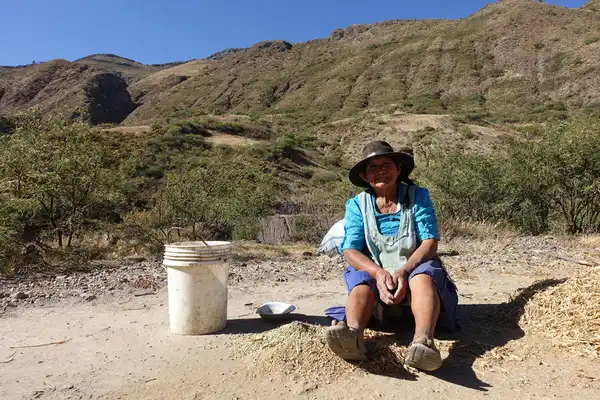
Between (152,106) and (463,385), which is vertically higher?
(152,106)

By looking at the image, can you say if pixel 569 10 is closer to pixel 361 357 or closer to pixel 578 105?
pixel 578 105

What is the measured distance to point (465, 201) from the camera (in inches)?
378

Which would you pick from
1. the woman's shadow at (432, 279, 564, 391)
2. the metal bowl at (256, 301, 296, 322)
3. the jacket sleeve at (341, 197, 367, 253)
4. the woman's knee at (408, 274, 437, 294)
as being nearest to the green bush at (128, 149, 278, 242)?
the metal bowl at (256, 301, 296, 322)

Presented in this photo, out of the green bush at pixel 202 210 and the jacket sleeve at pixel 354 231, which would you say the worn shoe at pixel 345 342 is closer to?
the jacket sleeve at pixel 354 231

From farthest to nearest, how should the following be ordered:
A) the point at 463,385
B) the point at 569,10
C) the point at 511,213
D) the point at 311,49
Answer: the point at 311,49 → the point at 569,10 → the point at 511,213 → the point at 463,385

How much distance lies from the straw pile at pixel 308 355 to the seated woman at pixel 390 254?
101 millimetres

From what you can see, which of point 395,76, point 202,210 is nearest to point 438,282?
point 202,210

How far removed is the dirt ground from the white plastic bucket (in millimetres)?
109

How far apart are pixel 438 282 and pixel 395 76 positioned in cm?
4725

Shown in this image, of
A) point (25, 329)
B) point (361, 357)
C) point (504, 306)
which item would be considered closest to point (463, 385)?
point (361, 357)

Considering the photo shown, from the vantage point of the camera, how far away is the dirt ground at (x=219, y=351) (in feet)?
7.34

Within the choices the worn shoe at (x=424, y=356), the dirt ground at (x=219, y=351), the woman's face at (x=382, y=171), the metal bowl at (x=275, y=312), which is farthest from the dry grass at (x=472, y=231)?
the worn shoe at (x=424, y=356)

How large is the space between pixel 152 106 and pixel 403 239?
62.8m

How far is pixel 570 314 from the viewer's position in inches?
107
